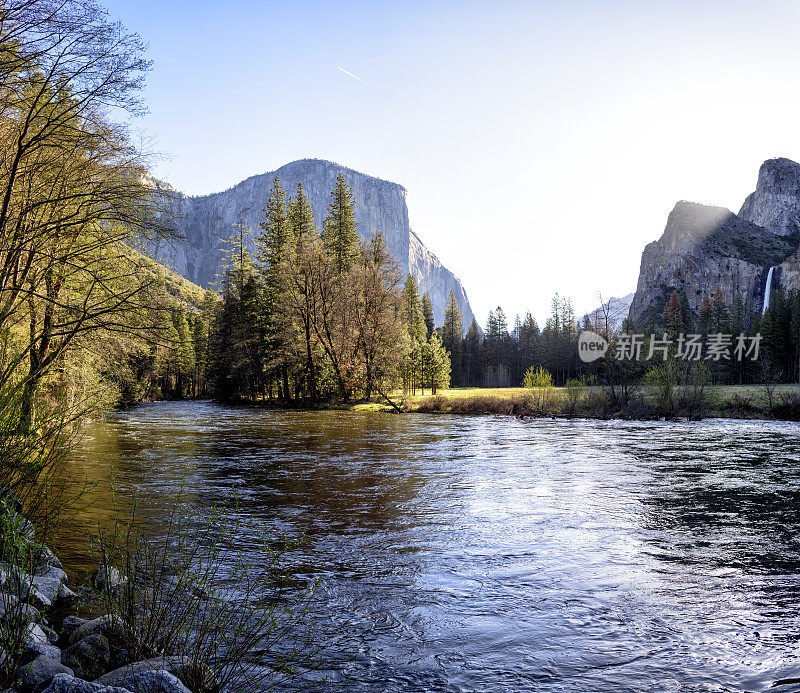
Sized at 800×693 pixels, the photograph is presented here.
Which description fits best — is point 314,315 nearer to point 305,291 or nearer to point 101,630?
point 305,291

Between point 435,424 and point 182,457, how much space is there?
15.9 metres

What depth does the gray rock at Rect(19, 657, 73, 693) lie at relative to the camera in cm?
356

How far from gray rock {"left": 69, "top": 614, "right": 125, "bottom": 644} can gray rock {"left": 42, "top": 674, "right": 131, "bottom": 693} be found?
1163mm

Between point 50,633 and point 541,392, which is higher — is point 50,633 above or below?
below

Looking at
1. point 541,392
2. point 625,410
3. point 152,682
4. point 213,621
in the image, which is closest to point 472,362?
point 541,392

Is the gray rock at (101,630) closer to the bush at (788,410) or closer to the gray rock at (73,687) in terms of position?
the gray rock at (73,687)

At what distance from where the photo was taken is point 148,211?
988 cm

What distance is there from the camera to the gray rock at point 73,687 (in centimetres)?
333

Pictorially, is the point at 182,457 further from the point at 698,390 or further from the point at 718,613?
the point at 698,390

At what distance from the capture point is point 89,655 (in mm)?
4258

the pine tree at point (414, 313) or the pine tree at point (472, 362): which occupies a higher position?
the pine tree at point (414, 313)

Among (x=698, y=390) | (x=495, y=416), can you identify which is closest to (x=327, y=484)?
(x=495, y=416)

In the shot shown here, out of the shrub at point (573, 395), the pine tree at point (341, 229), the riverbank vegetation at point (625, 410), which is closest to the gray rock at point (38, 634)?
the riverbank vegetation at point (625, 410)

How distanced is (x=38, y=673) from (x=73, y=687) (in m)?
0.58
